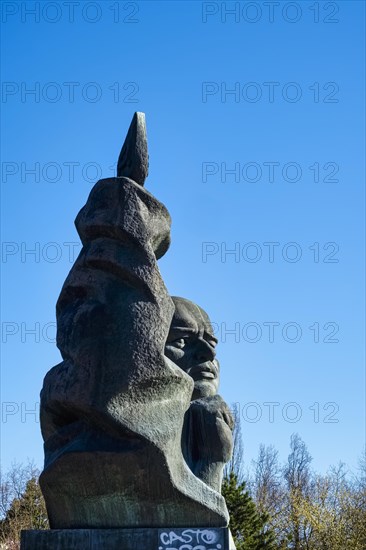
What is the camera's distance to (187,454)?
24.8 ft

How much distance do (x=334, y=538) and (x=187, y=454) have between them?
912 inches

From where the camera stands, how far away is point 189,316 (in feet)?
28.8

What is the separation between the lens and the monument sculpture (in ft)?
21.3

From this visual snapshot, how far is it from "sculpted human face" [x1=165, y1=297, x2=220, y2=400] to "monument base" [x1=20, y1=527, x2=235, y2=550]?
2.25 m

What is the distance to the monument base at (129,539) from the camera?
252 inches

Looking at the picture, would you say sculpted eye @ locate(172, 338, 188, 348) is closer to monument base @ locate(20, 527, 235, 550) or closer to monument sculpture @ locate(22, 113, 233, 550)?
monument sculpture @ locate(22, 113, 233, 550)

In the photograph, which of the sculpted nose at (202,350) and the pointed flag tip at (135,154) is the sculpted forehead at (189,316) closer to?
the sculpted nose at (202,350)

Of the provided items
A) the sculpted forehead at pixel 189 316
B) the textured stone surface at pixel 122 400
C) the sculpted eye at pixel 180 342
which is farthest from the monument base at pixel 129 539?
the sculpted forehead at pixel 189 316

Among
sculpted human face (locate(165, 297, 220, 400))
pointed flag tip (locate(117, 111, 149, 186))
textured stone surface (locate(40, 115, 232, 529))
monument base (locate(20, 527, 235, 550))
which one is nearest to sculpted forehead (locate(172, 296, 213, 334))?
sculpted human face (locate(165, 297, 220, 400))

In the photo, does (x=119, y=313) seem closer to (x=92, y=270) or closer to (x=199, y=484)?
(x=92, y=270)

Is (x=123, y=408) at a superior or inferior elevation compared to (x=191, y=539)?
superior

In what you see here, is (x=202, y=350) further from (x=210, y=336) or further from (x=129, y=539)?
(x=129, y=539)

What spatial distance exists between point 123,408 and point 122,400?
0.22ft

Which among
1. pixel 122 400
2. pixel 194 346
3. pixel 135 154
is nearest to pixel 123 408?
pixel 122 400
